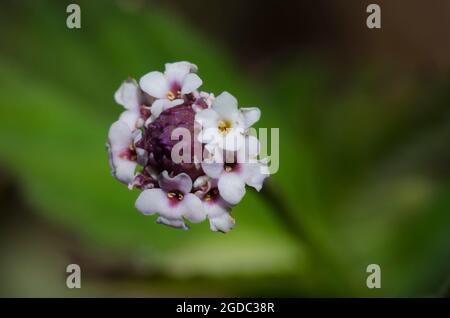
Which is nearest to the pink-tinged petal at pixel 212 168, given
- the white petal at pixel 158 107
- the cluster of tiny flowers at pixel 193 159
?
the cluster of tiny flowers at pixel 193 159

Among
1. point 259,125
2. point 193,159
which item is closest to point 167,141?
point 193,159

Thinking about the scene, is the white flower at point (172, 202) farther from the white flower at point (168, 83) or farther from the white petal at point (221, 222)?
the white flower at point (168, 83)

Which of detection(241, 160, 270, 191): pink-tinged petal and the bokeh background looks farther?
the bokeh background

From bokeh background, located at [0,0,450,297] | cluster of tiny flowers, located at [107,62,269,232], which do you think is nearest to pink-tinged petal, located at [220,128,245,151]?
cluster of tiny flowers, located at [107,62,269,232]

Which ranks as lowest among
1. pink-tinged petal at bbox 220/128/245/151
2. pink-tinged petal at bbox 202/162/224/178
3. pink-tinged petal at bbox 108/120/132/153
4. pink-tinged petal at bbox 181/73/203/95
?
pink-tinged petal at bbox 202/162/224/178

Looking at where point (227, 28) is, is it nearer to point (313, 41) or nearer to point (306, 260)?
point (313, 41)

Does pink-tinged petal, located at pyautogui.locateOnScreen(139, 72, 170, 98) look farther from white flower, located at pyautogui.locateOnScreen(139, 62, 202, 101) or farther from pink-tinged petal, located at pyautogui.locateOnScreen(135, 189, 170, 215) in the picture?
pink-tinged petal, located at pyautogui.locateOnScreen(135, 189, 170, 215)
